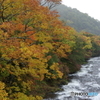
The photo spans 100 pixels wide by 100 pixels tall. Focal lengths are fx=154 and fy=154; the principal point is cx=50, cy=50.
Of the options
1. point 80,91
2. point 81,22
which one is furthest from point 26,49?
point 81,22

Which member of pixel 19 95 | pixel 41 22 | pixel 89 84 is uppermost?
pixel 41 22

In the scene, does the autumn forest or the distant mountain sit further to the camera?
the distant mountain

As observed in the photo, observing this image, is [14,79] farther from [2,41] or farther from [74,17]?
[74,17]

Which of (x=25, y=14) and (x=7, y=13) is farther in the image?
(x=25, y=14)

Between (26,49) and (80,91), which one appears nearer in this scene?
(26,49)

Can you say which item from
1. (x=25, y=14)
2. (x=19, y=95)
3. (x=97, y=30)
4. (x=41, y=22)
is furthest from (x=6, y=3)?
(x=97, y=30)

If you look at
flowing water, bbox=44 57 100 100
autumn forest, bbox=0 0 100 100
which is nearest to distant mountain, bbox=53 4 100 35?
autumn forest, bbox=0 0 100 100

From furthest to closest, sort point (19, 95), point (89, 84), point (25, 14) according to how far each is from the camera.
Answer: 1. point (89, 84)
2. point (25, 14)
3. point (19, 95)

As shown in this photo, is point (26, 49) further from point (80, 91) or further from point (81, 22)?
point (81, 22)

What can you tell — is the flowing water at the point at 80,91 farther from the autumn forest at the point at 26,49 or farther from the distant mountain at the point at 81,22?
the distant mountain at the point at 81,22

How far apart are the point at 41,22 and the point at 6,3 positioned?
15.4 feet

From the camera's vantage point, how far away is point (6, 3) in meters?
12.6

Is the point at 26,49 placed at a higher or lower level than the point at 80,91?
higher

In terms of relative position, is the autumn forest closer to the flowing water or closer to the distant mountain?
the flowing water
